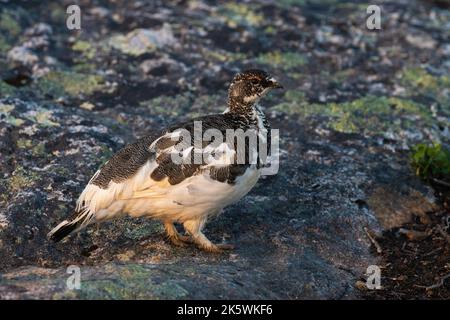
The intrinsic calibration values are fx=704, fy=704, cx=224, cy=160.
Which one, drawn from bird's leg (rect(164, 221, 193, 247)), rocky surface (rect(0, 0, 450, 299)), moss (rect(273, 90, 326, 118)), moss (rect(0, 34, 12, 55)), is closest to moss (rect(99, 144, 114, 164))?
rocky surface (rect(0, 0, 450, 299))

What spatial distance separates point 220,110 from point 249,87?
6.40 feet

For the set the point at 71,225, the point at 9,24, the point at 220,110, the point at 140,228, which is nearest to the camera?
the point at 71,225

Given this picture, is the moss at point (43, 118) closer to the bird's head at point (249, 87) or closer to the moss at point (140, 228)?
the moss at point (140, 228)

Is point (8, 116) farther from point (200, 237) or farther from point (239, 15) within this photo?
point (239, 15)

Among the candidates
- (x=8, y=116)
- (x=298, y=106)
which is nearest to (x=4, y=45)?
(x=8, y=116)

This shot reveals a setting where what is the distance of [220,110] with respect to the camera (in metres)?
8.23

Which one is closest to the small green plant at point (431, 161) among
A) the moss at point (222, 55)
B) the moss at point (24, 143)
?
the moss at point (222, 55)

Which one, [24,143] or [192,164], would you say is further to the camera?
[24,143]

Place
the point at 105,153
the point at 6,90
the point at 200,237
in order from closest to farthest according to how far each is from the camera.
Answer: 1. the point at 200,237
2. the point at 105,153
3. the point at 6,90

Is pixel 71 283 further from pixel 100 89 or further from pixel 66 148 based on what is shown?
pixel 100 89

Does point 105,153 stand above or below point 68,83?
below

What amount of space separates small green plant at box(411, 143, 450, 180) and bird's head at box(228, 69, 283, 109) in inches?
74.0

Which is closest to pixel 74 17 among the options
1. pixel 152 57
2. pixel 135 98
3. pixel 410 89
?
pixel 152 57

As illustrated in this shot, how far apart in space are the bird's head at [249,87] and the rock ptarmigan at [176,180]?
0.40 m
